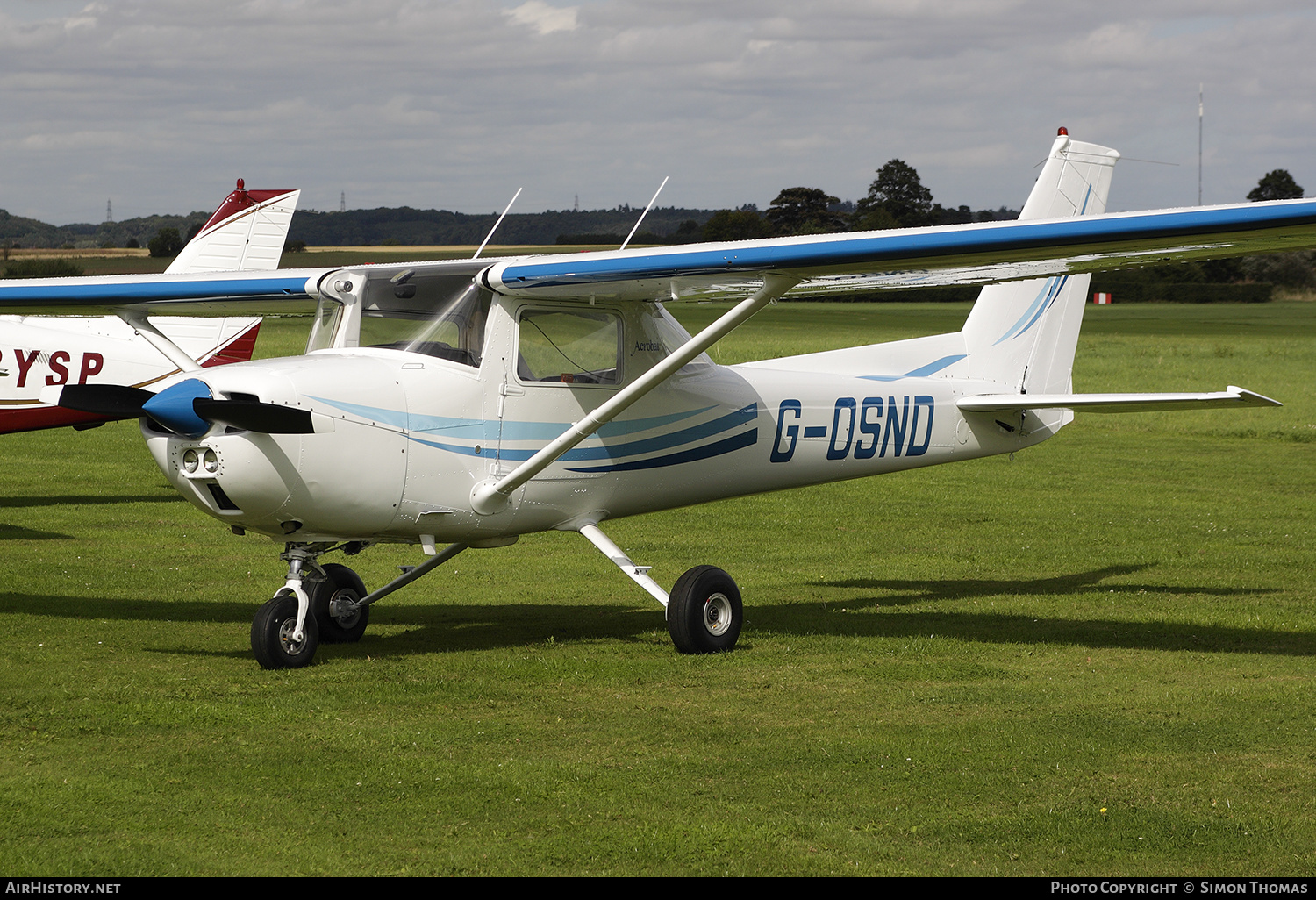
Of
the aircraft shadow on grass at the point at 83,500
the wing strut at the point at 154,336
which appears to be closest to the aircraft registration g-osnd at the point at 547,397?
the wing strut at the point at 154,336

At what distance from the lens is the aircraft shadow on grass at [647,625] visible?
363 inches

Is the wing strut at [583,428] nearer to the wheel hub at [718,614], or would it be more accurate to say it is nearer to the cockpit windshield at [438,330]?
the cockpit windshield at [438,330]

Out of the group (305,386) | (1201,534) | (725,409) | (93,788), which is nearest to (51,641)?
(305,386)

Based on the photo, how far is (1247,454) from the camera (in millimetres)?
22328

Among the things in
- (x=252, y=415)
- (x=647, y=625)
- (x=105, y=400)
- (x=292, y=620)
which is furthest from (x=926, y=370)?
(x=105, y=400)

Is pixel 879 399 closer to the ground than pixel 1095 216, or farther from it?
closer to the ground

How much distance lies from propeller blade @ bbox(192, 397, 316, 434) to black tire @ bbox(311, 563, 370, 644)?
6.07 feet

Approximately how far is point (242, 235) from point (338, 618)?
434 inches

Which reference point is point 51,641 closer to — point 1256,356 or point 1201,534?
point 1201,534

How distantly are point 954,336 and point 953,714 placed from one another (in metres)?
4.85

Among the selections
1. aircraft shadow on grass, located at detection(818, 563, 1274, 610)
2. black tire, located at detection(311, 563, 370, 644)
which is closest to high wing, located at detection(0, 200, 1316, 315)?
black tire, located at detection(311, 563, 370, 644)

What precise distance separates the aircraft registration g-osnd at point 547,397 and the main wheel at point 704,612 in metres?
0.02

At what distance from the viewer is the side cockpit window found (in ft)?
29.0

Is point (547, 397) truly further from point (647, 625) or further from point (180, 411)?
point (180, 411)
